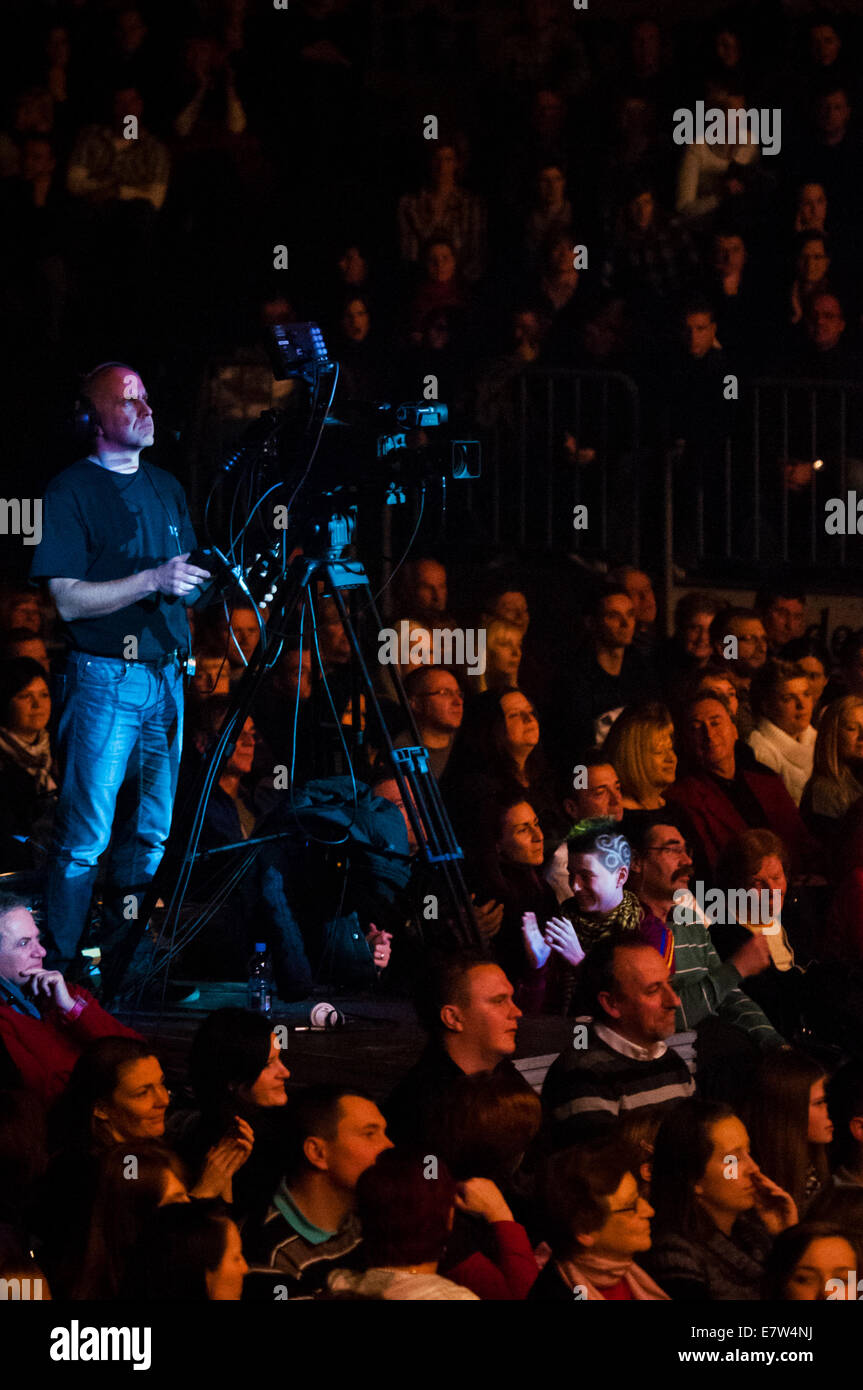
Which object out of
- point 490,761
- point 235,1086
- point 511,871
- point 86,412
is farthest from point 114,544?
point 235,1086

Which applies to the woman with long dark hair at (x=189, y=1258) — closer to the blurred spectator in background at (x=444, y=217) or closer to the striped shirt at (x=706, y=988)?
the striped shirt at (x=706, y=988)

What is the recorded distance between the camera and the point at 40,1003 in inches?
164

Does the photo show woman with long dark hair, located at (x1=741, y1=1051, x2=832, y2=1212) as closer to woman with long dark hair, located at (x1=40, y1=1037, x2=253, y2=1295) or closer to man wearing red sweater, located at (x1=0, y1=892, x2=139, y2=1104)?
woman with long dark hair, located at (x1=40, y1=1037, x2=253, y2=1295)

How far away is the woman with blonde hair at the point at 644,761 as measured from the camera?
197 inches

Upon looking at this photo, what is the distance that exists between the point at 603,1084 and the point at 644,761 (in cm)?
114

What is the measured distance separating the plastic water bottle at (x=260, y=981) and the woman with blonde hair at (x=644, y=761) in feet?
3.46

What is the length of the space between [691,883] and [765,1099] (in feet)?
2.70

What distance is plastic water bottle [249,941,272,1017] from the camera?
4461 mm

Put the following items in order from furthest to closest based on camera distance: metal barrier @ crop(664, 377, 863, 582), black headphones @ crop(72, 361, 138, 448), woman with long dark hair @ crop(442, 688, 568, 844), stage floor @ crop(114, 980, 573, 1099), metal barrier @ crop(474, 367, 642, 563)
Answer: metal barrier @ crop(664, 377, 863, 582) → metal barrier @ crop(474, 367, 642, 563) → woman with long dark hair @ crop(442, 688, 568, 844) → black headphones @ crop(72, 361, 138, 448) → stage floor @ crop(114, 980, 573, 1099)

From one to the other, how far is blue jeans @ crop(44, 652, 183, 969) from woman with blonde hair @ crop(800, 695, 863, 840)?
1.82 metres

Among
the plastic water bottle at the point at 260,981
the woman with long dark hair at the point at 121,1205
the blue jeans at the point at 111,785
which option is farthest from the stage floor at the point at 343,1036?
the woman with long dark hair at the point at 121,1205

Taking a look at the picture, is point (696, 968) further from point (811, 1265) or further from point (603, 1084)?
point (811, 1265)

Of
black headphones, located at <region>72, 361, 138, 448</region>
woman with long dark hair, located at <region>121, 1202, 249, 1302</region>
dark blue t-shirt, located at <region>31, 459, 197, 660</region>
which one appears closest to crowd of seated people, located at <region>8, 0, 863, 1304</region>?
woman with long dark hair, located at <region>121, 1202, 249, 1302</region>
